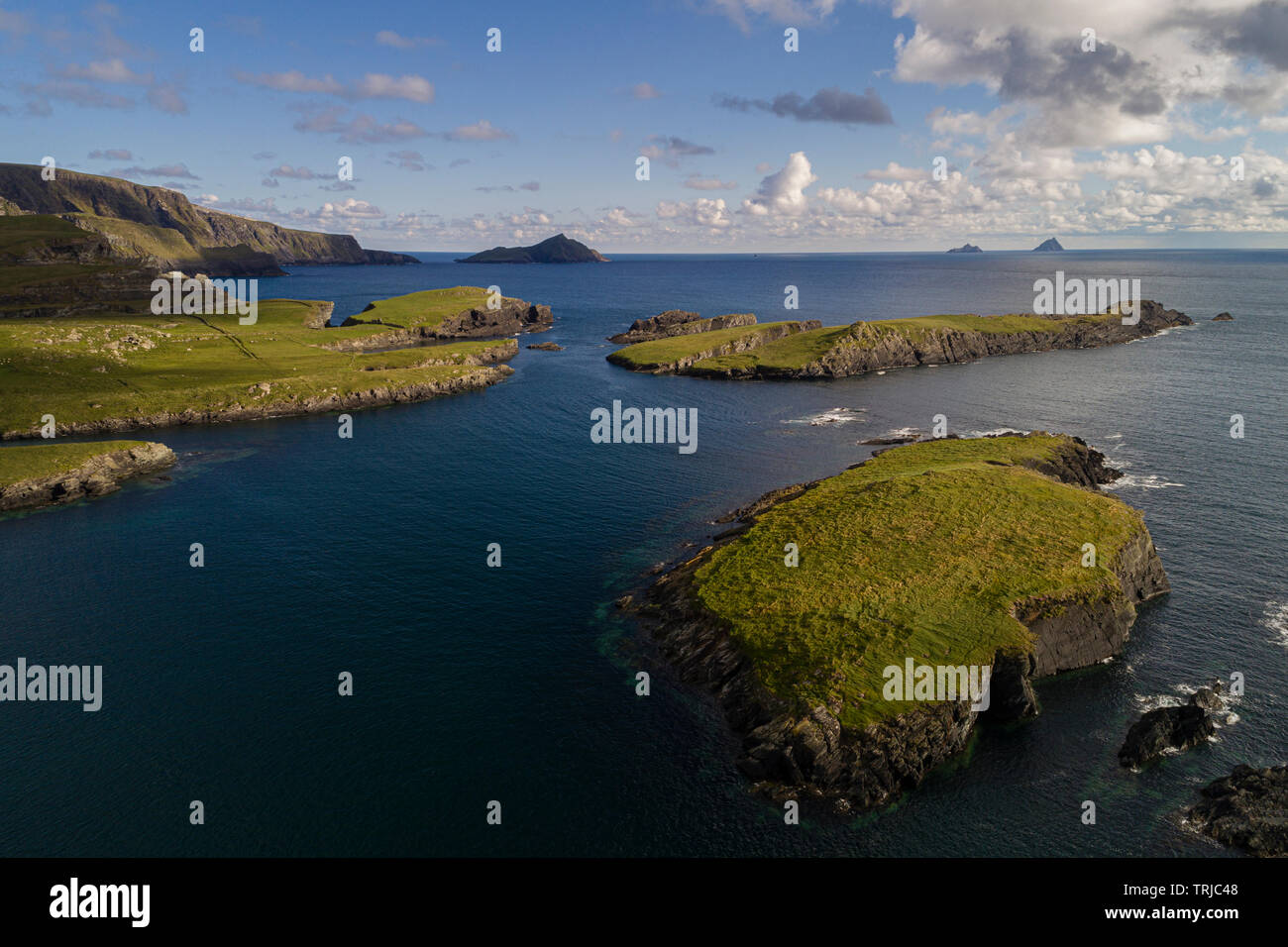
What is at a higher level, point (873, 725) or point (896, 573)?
point (896, 573)

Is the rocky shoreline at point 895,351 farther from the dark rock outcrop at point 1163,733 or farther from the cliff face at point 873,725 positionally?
the dark rock outcrop at point 1163,733

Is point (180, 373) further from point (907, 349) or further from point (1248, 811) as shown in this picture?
point (1248, 811)

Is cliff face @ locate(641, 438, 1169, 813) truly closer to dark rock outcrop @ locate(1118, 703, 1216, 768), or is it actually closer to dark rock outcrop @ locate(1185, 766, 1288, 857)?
dark rock outcrop @ locate(1118, 703, 1216, 768)

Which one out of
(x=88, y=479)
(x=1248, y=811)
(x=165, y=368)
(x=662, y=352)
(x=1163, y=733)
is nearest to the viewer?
(x=1248, y=811)

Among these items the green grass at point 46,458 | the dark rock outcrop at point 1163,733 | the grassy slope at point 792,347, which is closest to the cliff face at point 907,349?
the grassy slope at point 792,347

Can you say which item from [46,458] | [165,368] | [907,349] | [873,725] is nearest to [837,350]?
[907,349]
